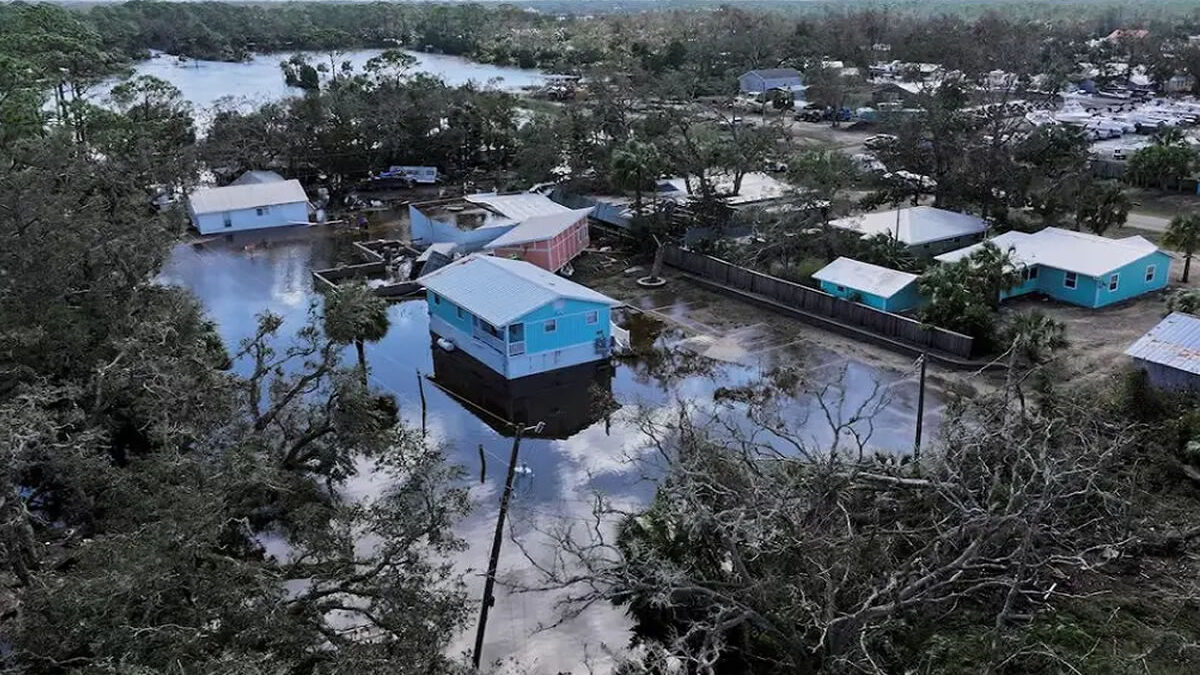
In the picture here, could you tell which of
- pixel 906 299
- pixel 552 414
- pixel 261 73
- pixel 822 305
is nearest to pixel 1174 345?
pixel 906 299

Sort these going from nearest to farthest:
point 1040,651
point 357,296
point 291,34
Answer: point 1040,651
point 357,296
point 291,34

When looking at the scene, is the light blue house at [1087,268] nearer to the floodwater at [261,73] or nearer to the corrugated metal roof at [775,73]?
the floodwater at [261,73]

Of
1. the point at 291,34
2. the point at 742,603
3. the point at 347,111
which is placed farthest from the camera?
the point at 291,34

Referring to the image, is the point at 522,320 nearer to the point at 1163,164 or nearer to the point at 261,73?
the point at 1163,164

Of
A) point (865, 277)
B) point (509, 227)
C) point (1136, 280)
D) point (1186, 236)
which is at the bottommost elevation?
point (1136, 280)

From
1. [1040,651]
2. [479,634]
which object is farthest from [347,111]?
[1040,651]

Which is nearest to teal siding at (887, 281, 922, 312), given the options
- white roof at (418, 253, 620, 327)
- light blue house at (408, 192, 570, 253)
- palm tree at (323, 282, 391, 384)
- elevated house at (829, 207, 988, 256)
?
elevated house at (829, 207, 988, 256)

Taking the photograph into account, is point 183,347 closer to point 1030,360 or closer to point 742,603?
point 742,603
